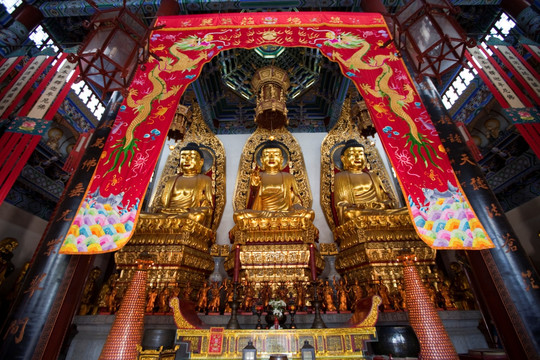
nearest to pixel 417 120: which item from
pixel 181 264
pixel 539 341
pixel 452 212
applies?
pixel 452 212

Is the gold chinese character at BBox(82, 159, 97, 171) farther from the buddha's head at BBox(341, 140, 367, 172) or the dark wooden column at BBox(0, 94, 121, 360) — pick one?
the buddha's head at BBox(341, 140, 367, 172)

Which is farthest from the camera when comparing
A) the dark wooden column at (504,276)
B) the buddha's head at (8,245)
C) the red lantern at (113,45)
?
the buddha's head at (8,245)

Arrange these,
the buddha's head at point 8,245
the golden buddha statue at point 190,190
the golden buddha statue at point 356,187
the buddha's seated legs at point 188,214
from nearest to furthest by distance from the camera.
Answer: the buddha's head at point 8,245
the buddha's seated legs at point 188,214
the golden buddha statue at point 356,187
the golden buddha statue at point 190,190

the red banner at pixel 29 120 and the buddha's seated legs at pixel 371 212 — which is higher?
the red banner at pixel 29 120

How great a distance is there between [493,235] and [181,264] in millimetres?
3853

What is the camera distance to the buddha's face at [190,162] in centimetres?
597

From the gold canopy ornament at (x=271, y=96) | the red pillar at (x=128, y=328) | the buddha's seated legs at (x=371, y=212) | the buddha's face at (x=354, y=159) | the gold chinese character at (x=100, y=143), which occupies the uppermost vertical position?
the gold canopy ornament at (x=271, y=96)

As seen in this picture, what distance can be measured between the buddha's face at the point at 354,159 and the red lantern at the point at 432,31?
2719 mm

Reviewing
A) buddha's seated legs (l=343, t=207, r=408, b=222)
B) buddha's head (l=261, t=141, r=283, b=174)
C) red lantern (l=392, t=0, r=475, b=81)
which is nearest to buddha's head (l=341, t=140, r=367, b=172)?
buddha's head (l=261, t=141, r=283, b=174)

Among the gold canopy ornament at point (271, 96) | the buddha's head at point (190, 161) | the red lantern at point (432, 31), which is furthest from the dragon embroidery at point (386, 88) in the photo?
the buddha's head at point (190, 161)

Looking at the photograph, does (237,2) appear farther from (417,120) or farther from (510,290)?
(510,290)

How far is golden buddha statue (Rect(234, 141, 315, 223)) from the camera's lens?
526cm

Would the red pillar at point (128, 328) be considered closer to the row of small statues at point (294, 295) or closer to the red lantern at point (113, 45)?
the row of small statues at point (294, 295)

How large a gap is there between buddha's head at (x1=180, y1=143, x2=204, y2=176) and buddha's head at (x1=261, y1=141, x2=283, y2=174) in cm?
143
